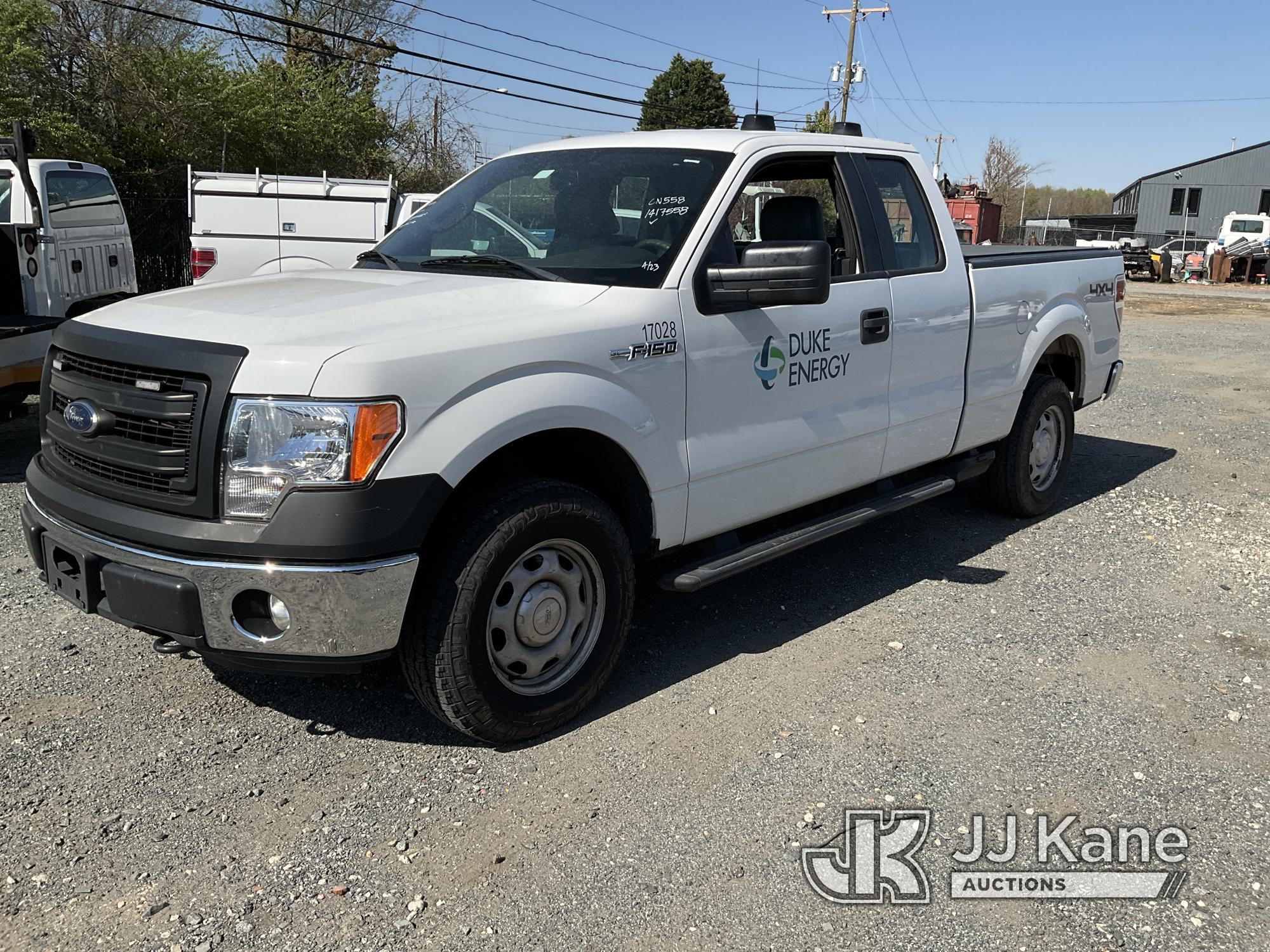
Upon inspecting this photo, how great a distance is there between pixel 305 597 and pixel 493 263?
1.55 m

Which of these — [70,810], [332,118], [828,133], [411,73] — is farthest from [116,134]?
[70,810]

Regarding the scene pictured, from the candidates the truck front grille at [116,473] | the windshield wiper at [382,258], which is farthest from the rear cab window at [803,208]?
the truck front grille at [116,473]

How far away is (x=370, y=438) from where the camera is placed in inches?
116

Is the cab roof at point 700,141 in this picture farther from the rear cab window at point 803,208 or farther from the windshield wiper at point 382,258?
the windshield wiper at point 382,258

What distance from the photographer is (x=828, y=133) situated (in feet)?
16.3

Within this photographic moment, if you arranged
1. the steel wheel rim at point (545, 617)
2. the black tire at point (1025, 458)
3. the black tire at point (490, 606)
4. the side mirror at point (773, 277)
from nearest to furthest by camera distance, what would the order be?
the black tire at point (490, 606)
the steel wheel rim at point (545, 617)
the side mirror at point (773, 277)
the black tire at point (1025, 458)

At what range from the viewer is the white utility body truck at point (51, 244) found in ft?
25.4

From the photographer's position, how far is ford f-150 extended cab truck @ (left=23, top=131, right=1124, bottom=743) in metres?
2.98

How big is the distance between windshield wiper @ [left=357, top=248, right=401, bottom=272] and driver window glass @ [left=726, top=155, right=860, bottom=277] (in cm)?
141

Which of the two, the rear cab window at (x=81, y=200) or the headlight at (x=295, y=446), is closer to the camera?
the headlight at (x=295, y=446)

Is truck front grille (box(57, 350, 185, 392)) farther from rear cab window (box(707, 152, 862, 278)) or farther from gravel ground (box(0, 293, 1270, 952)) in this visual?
rear cab window (box(707, 152, 862, 278))

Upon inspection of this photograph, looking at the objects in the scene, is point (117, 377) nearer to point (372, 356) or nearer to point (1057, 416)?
point (372, 356)

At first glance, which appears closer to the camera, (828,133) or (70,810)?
(70,810)

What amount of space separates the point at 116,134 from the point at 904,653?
16445mm
